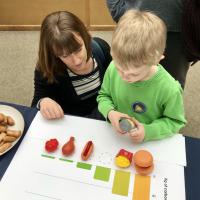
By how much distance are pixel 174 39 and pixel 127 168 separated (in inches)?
24.8

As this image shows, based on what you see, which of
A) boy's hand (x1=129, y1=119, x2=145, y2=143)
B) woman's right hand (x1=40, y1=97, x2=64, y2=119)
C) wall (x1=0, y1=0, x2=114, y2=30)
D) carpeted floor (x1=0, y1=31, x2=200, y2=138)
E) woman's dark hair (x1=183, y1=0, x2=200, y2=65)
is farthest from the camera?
wall (x1=0, y1=0, x2=114, y2=30)

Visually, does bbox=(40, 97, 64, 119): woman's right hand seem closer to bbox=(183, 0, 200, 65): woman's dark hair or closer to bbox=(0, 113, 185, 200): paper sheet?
bbox=(0, 113, 185, 200): paper sheet

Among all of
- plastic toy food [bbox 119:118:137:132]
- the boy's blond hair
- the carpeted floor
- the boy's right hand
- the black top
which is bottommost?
the carpeted floor

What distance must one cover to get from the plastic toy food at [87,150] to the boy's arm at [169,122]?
16cm

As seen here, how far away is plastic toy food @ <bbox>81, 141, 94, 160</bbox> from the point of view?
2.61 ft

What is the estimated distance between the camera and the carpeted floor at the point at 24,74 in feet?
6.22

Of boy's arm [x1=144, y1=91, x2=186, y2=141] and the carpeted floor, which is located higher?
boy's arm [x1=144, y1=91, x2=186, y2=141]

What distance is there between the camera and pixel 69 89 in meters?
1.13

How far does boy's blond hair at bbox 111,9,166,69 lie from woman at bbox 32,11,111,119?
24 cm

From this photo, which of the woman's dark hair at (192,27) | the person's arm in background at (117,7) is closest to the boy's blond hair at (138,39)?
the woman's dark hair at (192,27)

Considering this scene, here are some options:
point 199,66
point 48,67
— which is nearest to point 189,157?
point 48,67

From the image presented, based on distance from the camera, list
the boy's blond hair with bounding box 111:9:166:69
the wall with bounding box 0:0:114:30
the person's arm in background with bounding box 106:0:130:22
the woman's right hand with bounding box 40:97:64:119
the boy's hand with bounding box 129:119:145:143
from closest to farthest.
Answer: the boy's blond hair with bounding box 111:9:166:69 → the boy's hand with bounding box 129:119:145:143 → the woman's right hand with bounding box 40:97:64:119 → the person's arm in background with bounding box 106:0:130:22 → the wall with bounding box 0:0:114:30

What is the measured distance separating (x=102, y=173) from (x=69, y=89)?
459 millimetres

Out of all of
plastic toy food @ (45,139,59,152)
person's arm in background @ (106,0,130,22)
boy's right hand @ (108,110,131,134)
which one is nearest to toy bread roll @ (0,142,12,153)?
plastic toy food @ (45,139,59,152)
